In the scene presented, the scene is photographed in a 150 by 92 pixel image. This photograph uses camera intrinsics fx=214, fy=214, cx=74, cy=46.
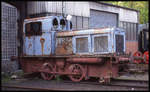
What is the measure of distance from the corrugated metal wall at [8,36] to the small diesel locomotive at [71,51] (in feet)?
4.48

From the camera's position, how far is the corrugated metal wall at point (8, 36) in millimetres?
11857

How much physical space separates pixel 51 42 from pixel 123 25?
11.3 meters

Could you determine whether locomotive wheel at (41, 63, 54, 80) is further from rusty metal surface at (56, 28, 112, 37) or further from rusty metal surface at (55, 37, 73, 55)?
rusty metal surface at (56, 28, 112, 37)

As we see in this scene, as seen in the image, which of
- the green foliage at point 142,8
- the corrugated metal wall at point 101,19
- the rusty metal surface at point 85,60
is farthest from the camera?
the green foliage at point 142,8

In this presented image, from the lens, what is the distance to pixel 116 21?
1917cm

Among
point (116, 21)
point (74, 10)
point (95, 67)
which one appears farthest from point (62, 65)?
point (116, 21)

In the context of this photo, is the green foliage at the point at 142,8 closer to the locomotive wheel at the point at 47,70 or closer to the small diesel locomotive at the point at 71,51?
the small diesel locomotive at the point at 71,51

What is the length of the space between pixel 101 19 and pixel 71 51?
27.2 ft

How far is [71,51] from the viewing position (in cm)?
988

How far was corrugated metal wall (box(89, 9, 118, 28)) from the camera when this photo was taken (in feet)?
54.6

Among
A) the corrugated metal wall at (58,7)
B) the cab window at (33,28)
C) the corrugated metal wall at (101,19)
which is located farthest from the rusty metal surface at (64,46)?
the corrugated metal wall at (101,19)

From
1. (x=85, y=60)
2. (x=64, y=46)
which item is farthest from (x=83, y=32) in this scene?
(x=85, y=60)

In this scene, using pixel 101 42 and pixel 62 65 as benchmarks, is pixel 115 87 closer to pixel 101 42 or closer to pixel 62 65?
pixel 101 42

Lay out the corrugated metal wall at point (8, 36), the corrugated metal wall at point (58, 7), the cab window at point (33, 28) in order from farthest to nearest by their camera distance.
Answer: the corrugated metal wall at point (58, 7), the corrugated metal wall at point (8, 36), the cab window at point (33, 28)
